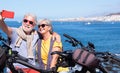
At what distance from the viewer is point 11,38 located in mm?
4914

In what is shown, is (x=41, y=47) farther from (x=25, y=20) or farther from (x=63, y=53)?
(x=63, y=53)

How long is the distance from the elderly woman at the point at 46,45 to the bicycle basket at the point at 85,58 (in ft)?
2.85

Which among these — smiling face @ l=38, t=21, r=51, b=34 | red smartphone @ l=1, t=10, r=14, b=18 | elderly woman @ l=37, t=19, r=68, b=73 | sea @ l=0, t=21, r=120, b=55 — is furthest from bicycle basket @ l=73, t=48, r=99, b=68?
smiling face @ l=38, t=21, r=51, b=34

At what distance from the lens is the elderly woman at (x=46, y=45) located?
5.06m

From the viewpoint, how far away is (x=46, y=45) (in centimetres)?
516

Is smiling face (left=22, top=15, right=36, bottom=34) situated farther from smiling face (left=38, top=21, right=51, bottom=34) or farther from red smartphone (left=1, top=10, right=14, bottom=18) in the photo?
red smartphone (left=1, top=10, right=14, bottom=18)

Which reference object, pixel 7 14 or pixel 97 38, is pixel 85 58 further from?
pixel 97 38

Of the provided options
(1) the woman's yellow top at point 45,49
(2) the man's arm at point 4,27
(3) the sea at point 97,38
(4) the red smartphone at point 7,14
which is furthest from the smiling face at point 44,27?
(4) the red smartphone at point 7,14

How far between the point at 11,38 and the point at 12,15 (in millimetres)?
850

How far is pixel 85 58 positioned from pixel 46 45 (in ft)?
3.85

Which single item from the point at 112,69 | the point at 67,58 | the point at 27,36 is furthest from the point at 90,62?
the point at 27,36

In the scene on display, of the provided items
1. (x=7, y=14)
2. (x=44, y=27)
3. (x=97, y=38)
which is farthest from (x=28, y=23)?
(x=97, y=38)

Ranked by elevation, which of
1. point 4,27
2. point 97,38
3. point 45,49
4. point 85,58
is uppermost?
point 4,27

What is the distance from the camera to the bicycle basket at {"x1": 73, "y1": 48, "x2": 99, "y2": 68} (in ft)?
13.3
